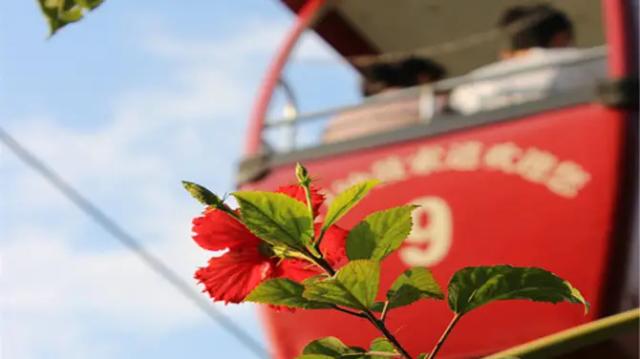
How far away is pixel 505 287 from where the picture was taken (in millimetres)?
480

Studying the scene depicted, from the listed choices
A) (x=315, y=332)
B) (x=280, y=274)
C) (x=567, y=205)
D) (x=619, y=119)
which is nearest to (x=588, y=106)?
(x=619, y=119)

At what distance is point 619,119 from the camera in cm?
329

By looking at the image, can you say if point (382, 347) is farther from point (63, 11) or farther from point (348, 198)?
point (63, 11)

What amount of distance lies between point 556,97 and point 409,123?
0.48m

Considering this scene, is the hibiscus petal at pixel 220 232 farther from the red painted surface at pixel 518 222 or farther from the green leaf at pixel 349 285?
the red painted surface at pixel 518 222

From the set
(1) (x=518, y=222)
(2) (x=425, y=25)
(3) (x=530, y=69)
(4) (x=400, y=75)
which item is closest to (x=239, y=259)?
(1) (x=518, y=222)

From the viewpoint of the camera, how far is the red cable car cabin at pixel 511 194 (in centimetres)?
324

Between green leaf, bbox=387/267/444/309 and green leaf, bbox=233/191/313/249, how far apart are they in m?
0.05

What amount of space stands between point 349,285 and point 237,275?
0.22 ft

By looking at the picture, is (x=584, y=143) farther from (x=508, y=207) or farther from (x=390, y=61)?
(x=390, y=61)

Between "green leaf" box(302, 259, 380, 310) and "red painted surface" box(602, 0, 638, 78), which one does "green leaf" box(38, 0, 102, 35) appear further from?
"red painted surface" box(602, 0, 638, 78)

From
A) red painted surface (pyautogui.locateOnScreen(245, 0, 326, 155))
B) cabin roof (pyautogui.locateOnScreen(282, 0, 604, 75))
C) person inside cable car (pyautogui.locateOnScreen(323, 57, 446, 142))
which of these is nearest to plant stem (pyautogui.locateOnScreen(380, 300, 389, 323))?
person inside cable car (pyautogui.locateOnScreen(323, 57, 446, 142))

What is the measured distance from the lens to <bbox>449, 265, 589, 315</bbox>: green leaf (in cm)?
47

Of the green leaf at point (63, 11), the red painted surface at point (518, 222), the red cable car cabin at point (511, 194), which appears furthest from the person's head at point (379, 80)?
the green leaf at point (63, 11)
